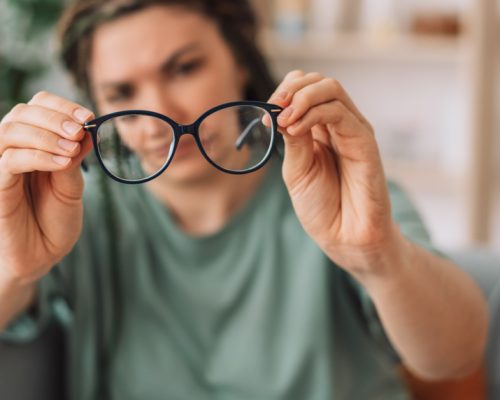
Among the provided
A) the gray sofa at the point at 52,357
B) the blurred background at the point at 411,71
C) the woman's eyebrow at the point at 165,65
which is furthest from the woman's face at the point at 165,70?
the blurred background at the point at 411,71

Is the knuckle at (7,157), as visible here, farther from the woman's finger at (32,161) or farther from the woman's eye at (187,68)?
the woman's eye at (187,68)

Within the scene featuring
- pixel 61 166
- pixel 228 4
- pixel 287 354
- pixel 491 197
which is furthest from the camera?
pixel 491 197

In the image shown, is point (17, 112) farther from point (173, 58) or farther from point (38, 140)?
point (173, 58)

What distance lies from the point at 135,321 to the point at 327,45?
1533mm

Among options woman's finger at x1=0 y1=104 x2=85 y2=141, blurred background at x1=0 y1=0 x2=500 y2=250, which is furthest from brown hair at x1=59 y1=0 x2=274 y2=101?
blurred background at x1=0 y1=0 x2=500 y2=250

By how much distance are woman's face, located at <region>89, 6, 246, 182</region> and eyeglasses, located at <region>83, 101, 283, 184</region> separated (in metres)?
0.13

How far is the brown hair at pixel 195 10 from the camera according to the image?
3.56ft

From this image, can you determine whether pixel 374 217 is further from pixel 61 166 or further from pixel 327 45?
pixel 327 45

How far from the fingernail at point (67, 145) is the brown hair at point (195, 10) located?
0.42 metres

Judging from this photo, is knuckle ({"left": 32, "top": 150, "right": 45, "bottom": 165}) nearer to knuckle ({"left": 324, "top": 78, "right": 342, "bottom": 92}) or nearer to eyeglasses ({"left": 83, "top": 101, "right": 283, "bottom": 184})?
eyeglasses ({"left": 83, "top": 101, "right": 283, "bottom": 184})

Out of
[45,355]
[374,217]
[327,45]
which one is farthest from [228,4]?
[327,45]

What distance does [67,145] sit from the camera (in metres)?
0.72

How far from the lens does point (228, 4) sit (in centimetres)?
119

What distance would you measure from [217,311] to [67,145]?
49 cm
